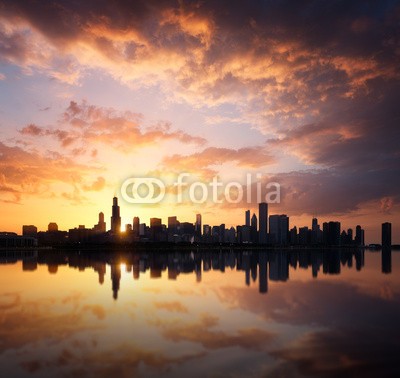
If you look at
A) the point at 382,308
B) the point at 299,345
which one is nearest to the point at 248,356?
the point at 299,345

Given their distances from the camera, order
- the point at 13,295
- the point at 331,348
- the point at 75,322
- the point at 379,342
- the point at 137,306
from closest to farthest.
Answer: the point at 331,348 < the point at 379,342 < the point at 75,322 < the point at 137,306 < the point at 13,295

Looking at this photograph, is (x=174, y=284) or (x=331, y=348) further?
(x=174, y=284)

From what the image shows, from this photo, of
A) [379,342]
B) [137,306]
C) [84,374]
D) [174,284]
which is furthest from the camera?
[174,284]

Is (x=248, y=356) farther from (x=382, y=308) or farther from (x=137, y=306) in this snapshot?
(x=382, y=308)

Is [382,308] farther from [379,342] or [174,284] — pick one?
[174,284]

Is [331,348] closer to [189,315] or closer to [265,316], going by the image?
[265,316]

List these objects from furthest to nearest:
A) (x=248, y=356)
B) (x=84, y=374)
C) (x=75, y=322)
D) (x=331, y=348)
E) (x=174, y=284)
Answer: (x=174, y=284), (x=75, y=322), (x=331, y=348), (x=248, y=356), (x=84, y=374)

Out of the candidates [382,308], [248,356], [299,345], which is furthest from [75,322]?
[382,308]

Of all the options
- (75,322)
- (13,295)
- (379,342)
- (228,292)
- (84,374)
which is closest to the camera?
(84,374)

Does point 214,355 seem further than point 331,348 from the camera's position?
No
